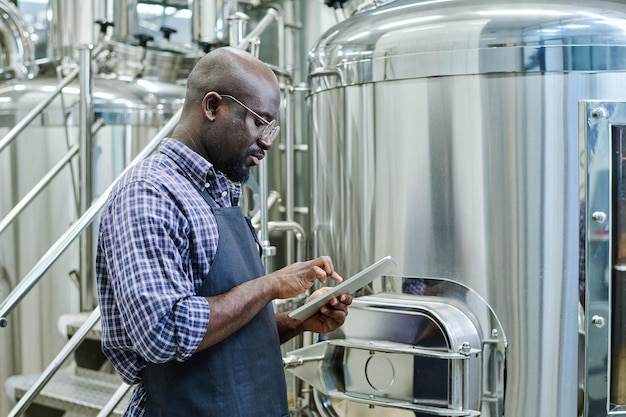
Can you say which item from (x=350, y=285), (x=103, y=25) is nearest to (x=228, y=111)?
(x=350, y=285)

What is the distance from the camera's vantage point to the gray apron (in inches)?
68.6

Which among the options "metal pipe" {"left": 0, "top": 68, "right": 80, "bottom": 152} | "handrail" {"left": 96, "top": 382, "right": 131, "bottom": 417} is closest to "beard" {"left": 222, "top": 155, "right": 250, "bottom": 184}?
"handrail" {"left": 96, "top": 382, "right": 131, "bottom": 417}

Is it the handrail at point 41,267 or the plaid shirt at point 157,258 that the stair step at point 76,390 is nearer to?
the handrail at point 41,267

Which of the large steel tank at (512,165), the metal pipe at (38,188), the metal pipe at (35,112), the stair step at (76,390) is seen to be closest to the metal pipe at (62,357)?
the stair step at (76,390)

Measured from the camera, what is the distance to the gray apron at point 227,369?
1743 millimetres

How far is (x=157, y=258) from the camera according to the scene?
1.63 meters

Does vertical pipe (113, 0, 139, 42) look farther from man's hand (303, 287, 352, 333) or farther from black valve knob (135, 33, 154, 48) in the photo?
man's hand (303, 287, 352, 333)

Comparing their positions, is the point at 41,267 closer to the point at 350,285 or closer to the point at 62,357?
the point at 62,357

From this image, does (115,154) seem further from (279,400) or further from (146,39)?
(279,400)

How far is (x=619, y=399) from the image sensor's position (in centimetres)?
243

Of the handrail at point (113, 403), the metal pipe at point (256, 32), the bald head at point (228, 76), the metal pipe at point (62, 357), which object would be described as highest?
the metal pipe at point (256, 32)

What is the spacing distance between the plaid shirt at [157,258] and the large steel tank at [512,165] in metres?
0.89

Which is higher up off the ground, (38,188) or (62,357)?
(38,188)

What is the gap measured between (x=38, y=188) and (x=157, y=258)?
2.00 metres
